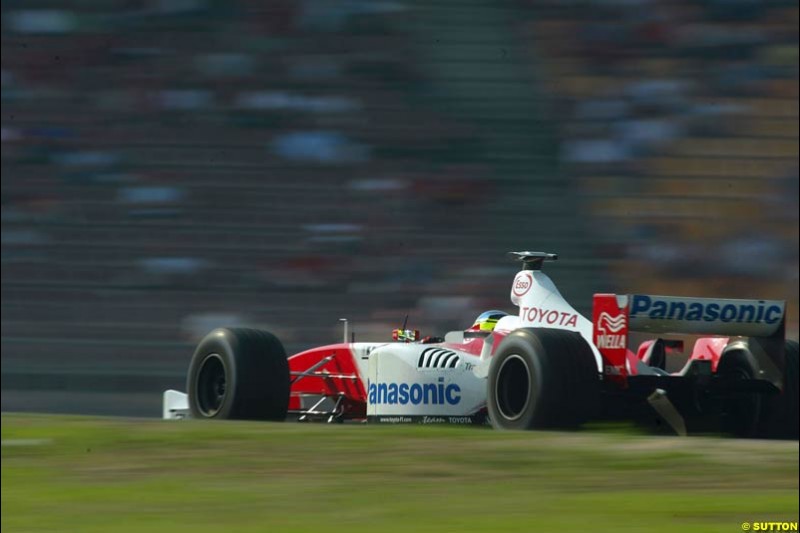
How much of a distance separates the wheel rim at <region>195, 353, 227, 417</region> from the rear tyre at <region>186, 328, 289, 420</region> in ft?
0.09

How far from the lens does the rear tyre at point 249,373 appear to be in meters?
7.42

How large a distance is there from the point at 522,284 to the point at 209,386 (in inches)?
93.7

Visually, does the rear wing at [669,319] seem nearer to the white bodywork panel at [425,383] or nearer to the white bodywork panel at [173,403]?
the white bodywork panel at [425,383]

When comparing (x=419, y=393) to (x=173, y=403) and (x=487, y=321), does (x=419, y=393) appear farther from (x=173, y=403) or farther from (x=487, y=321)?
(x=173, y=403)

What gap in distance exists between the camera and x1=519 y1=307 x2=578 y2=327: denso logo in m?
6.69

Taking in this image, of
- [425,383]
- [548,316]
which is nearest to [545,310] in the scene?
[548,316]

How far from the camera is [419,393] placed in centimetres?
758

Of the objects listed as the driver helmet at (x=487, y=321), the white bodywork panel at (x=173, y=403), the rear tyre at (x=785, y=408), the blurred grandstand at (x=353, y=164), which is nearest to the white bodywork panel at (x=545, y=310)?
the driver helmet at (x=487, y=321)

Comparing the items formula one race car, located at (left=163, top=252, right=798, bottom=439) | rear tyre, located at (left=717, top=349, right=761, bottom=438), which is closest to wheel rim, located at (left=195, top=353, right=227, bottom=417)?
formula one race car, located at (left=163, top=252, right=798, bottom=439)

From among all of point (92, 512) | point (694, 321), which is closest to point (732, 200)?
point (694, 321)

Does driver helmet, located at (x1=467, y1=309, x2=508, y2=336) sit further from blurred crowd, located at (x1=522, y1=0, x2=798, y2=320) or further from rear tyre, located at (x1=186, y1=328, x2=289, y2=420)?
rear tyre, located at (x1=186, y1=328, x2=289, y2=420)

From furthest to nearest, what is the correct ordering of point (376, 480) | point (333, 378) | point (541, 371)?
point (333, 378)
point (541, 371)
point (376, 480)

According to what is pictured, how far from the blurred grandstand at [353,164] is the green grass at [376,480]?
184cm

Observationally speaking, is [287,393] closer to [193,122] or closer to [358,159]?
[358,159]
